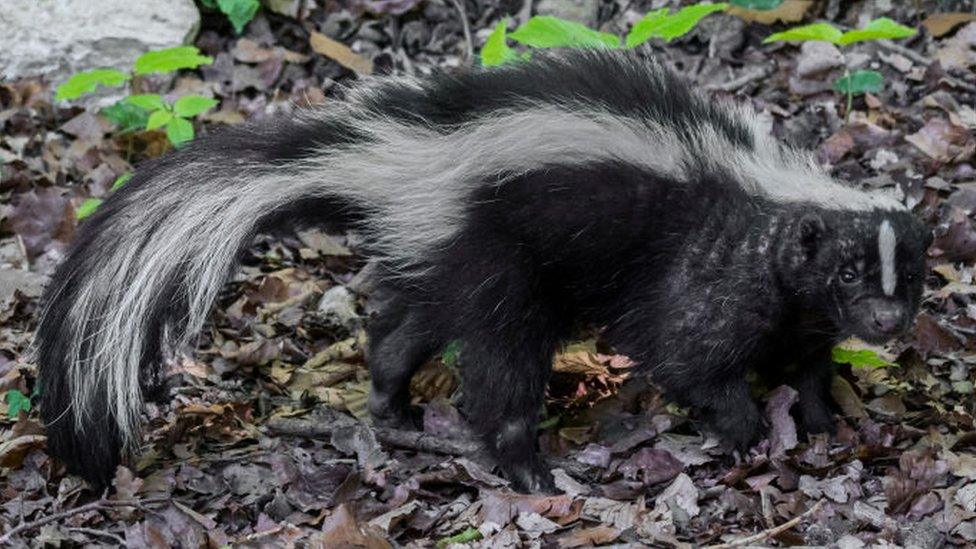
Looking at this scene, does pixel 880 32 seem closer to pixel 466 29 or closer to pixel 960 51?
pixel 960 51

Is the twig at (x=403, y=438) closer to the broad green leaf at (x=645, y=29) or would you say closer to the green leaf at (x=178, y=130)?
the green leaf at (x=178, y=130)

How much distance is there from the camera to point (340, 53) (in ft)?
32.8

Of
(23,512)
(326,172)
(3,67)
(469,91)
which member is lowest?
(23,512)

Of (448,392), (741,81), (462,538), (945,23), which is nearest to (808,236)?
(462,538)

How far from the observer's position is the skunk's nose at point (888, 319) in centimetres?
604

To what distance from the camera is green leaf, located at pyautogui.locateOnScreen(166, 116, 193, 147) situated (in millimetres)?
8508

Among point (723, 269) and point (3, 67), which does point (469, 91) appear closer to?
point (723, 269)

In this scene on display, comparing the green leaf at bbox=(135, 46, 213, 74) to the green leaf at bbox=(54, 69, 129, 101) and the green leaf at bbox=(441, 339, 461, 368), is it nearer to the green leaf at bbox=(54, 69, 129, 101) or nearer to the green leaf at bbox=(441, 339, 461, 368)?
the green leaf at bbox=(54, 69, 129, 101)

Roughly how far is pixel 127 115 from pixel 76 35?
Answer: 770mm

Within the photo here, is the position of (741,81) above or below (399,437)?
above

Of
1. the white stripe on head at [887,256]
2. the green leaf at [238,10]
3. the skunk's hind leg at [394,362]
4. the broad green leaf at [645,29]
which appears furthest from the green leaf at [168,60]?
the white stripe on head at [887,256]

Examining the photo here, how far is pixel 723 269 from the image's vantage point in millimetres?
6387

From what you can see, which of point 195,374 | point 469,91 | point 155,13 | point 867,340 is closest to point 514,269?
point 469,91

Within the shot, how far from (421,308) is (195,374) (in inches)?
60.9
